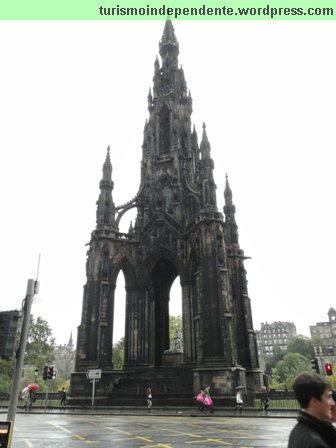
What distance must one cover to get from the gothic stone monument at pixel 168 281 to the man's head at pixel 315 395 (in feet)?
78.8

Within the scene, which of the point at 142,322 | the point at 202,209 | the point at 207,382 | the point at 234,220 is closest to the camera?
the point at 207,382

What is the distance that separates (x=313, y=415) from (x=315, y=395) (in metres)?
0.12

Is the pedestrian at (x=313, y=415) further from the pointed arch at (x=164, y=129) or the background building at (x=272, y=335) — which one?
the background building at (x=272, y=335)

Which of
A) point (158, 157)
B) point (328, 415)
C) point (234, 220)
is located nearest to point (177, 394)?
point (234, 220)

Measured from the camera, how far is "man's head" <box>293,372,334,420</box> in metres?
2.43

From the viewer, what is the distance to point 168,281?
3775cm

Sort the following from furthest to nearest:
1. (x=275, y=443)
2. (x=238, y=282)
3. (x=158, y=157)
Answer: (x=158, y=157), (x=238, y=282), (x=275, y=443)

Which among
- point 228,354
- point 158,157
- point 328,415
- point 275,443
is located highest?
point 158,157

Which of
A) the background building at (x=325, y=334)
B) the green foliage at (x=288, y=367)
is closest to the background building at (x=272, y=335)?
the background building at (x=325, y=334)

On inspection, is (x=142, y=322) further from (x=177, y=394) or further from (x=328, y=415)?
(x=328, y=415)

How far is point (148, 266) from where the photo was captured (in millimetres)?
33656

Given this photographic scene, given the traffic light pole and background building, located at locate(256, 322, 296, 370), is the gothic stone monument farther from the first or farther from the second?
background building, located at locate(256, 322, 296, 370)

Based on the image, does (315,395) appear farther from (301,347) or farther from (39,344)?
(301,347)

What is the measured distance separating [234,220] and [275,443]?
97.2 feet
